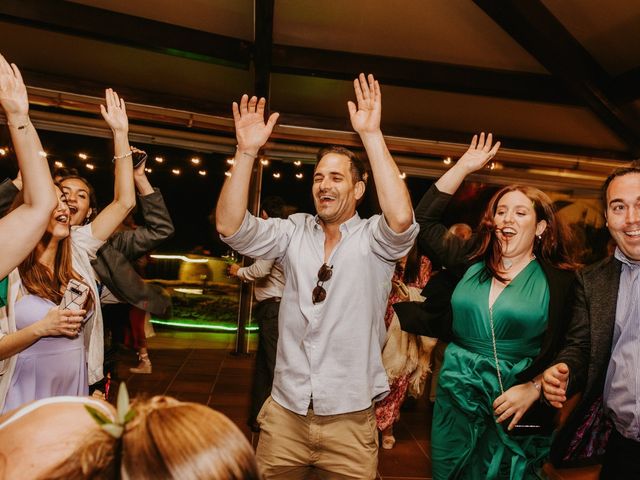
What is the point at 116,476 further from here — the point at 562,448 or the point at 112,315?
the point at 112,315

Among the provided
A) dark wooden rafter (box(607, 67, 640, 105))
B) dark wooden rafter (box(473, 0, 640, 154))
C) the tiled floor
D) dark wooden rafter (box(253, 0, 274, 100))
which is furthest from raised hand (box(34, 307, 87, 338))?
dark wooden rafter (box(607, 67, 640, 105))

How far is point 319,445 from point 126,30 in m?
3.90

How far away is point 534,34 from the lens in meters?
3.49

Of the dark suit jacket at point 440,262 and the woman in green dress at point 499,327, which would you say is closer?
the woman in green dress at point 499,327

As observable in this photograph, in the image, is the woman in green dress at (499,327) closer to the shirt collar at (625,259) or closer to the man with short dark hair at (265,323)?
the shirt collar at (625,259)

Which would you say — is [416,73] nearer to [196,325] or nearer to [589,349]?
[589,349]

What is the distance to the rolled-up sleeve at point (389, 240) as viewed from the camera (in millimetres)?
1677

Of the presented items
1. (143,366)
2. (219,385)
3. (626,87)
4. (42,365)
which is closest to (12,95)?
(42,365)

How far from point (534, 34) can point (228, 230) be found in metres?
3.05

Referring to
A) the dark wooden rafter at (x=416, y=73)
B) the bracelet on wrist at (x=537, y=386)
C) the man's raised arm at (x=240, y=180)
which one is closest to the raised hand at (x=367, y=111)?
the man's raised arm at (x=240, y=180)

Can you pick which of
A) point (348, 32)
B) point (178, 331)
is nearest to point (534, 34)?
point (348, 32)

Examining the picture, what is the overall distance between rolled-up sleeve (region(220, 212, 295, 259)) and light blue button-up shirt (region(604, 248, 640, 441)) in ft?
4.29

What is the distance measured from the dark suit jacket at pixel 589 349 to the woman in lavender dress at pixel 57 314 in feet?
6.20

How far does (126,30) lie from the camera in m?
4.04
